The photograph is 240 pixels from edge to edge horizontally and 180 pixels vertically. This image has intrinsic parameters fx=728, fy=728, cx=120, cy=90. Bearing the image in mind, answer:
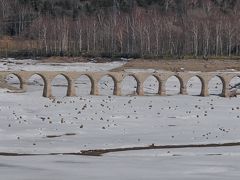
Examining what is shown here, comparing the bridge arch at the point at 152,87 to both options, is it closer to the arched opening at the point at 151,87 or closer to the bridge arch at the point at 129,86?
the arched opening at the point at 151,87

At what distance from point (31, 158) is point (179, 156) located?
523cm

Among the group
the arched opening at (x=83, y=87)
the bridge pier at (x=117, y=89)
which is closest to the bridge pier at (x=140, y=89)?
the bridge pier at (x=117, y=89)

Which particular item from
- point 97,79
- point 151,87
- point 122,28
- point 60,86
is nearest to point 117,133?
point 97,79

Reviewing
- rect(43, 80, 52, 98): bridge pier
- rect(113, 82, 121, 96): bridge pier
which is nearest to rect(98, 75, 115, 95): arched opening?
rect(113, 82, 121, 96): bridge pier

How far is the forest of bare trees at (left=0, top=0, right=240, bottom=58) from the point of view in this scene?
334 feet

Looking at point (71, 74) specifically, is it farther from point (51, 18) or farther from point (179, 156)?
point (51, 18)

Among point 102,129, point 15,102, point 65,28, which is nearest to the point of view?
point 102,129

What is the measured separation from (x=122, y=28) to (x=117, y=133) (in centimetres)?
7867

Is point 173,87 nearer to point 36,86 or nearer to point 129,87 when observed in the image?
point 129,87

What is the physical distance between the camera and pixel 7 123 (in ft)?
118

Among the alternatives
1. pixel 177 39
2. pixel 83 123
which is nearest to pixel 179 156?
pixel 83 123

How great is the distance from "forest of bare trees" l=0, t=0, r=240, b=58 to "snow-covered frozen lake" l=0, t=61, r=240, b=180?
41656 millimetres

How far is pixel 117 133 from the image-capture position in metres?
33.4

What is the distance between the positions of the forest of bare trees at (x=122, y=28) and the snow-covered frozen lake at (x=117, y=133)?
4166cm
